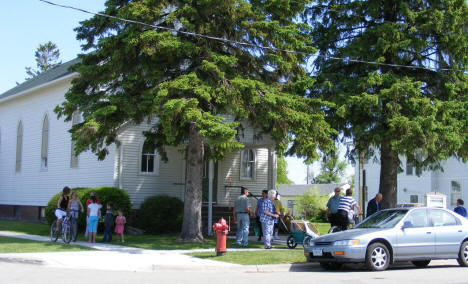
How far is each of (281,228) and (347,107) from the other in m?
7.33

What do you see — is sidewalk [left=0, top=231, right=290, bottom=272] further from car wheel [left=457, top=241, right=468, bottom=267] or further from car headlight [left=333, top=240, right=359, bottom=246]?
car wheel [left=457, top=241, right=468, bottom=267]

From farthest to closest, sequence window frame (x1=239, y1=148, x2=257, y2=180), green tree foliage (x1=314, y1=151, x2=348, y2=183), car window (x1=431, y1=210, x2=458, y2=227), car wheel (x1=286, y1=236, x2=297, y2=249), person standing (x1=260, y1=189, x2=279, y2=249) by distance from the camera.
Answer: green tree foliage (x1=314, y1=151, x2=348, y2=183), window frame (x1=239, y1=148, x2=257, y2=180), car wheel (x1=286, y1=236, x2=297, y2=249), person standing (x1=260, y1=189, x2=279, y2=249), car window (x1=431, y1=210, x2=458, y2=227)

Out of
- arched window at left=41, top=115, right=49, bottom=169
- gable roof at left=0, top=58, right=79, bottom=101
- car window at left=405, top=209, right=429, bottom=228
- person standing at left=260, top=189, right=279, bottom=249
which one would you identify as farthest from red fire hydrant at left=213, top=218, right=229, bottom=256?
arched window at left=41, top=115, right=49, bottom=169

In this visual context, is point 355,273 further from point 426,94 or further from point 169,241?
Answer: point 426,94

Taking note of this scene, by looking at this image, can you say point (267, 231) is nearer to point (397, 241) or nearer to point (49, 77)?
point (397, 241)

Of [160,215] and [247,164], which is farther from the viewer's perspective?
[247,164]

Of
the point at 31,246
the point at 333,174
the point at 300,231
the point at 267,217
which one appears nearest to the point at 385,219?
the point at 300,231

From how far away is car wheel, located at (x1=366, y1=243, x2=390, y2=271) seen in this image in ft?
40.1

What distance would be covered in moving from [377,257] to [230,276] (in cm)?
337

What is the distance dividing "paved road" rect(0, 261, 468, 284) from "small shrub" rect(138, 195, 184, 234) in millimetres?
9530

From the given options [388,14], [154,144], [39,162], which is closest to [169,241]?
[154,144]

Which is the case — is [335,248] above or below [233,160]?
below

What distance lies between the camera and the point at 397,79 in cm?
1769

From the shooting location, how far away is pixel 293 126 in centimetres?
1684
